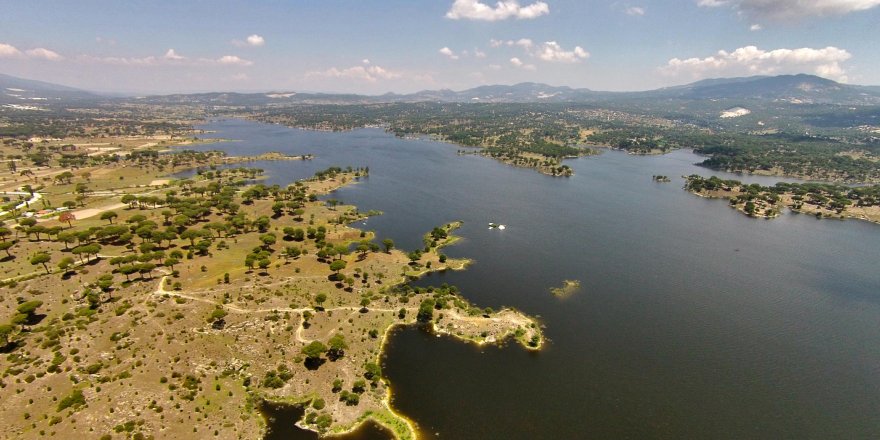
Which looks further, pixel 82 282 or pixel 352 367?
pixel 82 282

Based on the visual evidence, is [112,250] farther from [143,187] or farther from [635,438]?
[635,438]

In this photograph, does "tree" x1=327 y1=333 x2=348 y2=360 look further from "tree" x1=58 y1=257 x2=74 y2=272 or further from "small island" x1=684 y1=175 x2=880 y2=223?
"small island" x1=684 y1=175 x2=880 y2=223

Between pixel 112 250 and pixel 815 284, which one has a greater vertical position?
pixel 112 250

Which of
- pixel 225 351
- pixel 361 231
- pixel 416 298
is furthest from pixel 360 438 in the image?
pixel 361 231

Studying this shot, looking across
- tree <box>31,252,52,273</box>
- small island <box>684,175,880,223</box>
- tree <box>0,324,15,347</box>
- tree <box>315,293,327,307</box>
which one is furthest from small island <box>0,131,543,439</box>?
small island <box>684,175,880,223</box>

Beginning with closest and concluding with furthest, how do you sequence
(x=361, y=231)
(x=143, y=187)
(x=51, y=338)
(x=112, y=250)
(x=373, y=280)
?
1. (x=51, y=338)
2. (x=373, y=280)
3. (x=112, y=250)
4. (x=361, y=231)
5. (x=143, y=187)

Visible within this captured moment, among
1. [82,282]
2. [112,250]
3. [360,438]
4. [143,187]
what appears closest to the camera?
[360,438]

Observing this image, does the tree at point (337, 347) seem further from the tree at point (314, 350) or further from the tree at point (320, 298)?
the tree at point (320, 298)

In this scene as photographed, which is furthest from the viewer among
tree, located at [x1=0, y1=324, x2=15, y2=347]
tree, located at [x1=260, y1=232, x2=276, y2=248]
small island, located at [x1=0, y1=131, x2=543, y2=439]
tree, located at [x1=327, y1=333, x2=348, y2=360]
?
tree, located at [x1=260, y1=232, x2=276, y2=248]
